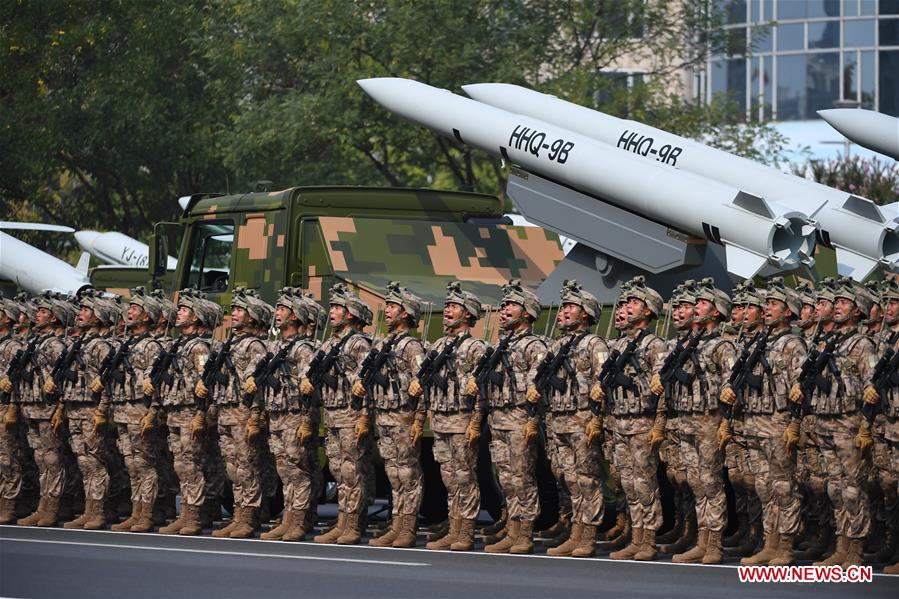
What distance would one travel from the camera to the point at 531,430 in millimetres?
12367

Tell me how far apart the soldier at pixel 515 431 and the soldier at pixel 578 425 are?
15cm

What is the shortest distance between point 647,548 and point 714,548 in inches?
18.5

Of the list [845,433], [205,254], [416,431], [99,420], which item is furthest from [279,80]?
[845,433]

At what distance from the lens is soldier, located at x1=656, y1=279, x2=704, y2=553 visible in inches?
483

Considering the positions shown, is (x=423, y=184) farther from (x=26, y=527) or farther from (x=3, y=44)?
(x=26, y=527)

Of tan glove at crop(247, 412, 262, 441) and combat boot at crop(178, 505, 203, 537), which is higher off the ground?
tan glove at crop(247, 412, 262, 441)

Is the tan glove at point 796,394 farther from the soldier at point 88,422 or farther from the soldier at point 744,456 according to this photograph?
the soldier at point 88,422

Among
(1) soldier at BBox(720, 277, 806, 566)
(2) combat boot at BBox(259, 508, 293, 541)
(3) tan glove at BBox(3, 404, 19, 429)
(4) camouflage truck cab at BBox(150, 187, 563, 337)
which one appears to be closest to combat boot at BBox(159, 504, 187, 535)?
(2) combat boot at BBox(259, 508, 293, 541)

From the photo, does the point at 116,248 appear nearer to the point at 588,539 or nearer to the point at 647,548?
the point at 588,539

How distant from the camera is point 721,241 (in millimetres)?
14250

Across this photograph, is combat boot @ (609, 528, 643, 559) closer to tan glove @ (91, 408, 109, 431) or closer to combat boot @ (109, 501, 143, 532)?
combat boot @ (109, 501, 143, 532)

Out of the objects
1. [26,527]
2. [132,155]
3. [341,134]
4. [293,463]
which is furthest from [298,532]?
[132,155]

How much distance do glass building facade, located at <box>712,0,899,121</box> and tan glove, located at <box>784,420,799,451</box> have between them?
3297cm

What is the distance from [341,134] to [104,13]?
5.03m
